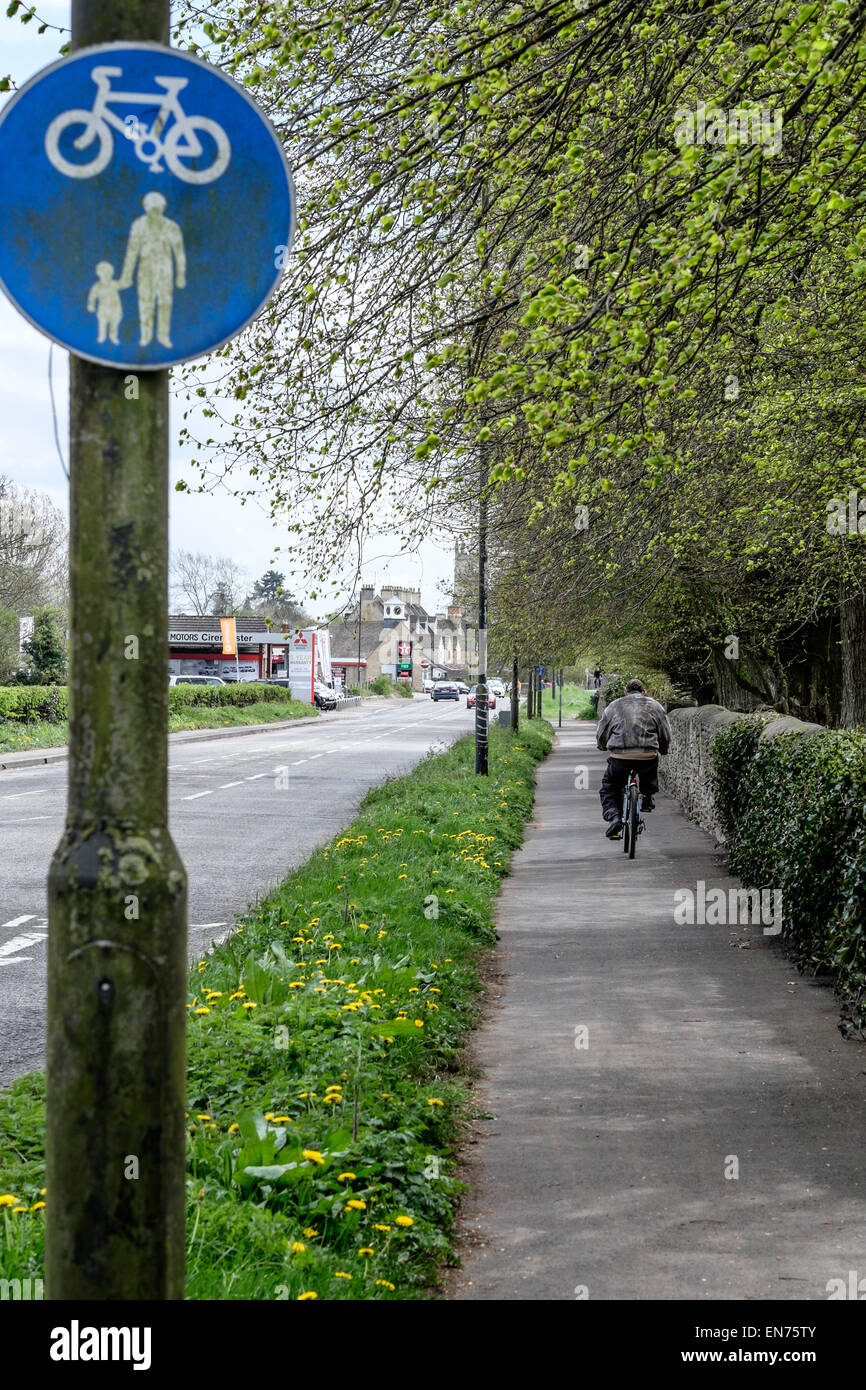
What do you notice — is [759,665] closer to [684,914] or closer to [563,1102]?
[684,914]

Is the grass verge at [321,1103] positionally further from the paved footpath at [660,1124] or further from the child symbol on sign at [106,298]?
the child symbol on sign at [106,298]

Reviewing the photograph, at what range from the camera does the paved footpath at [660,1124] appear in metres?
4.64

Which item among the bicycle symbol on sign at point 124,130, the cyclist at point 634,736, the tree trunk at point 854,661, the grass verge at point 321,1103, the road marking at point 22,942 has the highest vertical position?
the bicycle symbol on sign at point 124,130

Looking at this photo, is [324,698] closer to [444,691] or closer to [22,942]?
[444,691]

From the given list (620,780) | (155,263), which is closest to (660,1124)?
(155,263)

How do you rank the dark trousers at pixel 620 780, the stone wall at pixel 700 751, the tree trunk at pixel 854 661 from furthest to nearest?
the tree trunk at pixel 854 661 → the dark trousers at pixel 620 780 → the stone wall at pixel 700 751

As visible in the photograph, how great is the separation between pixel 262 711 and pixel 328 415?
53.2 metres

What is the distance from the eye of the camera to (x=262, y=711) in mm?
60594

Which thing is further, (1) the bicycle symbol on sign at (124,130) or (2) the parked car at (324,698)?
(2) the parked car at (324,698)

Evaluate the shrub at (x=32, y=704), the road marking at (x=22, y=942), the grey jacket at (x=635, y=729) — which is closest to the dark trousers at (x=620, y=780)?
the grey jacket at (x=635, y=729)

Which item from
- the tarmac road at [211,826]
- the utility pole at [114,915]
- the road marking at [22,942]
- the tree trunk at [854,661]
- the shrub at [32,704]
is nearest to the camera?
the utility pole at [114,915]

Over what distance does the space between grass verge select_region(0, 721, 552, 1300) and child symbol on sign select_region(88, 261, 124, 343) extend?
2.71 metres

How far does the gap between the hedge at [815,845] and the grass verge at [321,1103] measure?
212 cm

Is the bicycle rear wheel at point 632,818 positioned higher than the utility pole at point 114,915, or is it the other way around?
the utility pole at point 114,915
